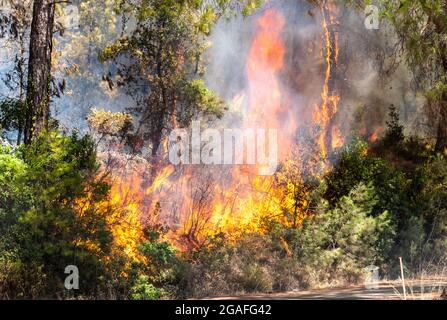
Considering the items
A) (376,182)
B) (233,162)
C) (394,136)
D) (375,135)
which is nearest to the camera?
(376,182)

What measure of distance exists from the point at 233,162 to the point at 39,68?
878cm

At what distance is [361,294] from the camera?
12258 mm

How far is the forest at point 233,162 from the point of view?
11.3 m

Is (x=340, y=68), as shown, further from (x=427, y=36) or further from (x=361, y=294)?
(x=361, y=294)

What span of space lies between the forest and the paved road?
0.79 m

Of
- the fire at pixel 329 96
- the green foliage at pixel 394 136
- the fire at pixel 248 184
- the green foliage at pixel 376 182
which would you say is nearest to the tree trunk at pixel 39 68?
the fire at pixel 248 184

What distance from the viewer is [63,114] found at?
A: 40031mm

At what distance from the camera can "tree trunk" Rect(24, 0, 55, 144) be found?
1234 cm

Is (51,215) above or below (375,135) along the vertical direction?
below

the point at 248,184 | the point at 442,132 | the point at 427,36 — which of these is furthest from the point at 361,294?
the point at 442,132

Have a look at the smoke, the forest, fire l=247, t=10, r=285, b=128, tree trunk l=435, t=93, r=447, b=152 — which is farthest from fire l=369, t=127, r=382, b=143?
fire l=247, t=10, r=285, b=128

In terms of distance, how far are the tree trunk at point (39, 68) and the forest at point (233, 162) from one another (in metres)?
0.03

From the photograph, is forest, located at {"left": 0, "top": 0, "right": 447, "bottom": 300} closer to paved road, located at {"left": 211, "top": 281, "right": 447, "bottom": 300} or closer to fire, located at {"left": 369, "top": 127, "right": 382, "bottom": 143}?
fire, located at {"left": 369, "top": 127, "right": 382, "bottom": 143}

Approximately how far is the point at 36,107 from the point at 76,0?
101 ft
